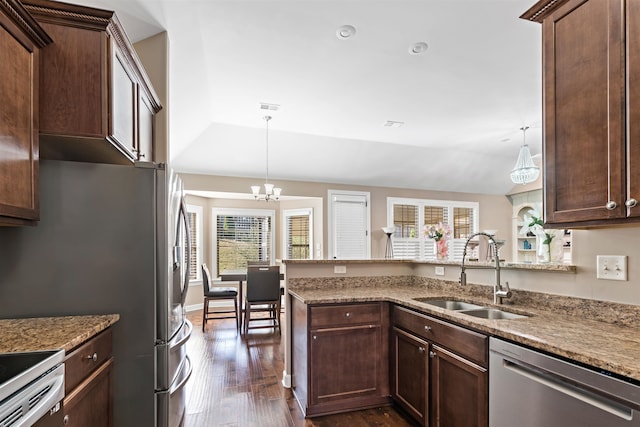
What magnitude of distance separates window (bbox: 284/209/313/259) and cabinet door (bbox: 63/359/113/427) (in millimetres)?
4955

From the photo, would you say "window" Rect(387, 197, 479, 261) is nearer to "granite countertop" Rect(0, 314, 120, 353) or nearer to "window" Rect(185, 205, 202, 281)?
"window" Rect(185, 205, 202, 281)

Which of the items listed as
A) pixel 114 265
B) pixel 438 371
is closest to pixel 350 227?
pixel 438 371

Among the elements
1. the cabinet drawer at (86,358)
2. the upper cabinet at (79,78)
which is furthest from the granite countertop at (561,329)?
the upper cabinet at (79,78)

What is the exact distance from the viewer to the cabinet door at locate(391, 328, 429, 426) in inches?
83.6

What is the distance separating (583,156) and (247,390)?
289cm

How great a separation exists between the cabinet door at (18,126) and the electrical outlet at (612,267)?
8.99ft

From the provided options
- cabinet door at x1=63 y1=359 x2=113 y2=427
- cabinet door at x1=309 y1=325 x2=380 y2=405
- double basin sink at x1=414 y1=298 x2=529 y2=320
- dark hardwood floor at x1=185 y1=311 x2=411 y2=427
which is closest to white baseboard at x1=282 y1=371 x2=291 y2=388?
dark hardwood floor at x1=185 y1=311 x2=411 y2=427

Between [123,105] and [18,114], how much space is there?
1.68 feet

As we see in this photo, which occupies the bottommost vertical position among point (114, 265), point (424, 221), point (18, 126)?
point (114, 265)

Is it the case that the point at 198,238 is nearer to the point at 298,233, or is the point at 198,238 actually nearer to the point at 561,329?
the point at 298,233

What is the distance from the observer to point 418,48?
2.75 m

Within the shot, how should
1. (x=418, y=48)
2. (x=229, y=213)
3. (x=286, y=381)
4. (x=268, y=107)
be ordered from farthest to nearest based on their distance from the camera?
(x=229, y=213) → (x=268, y=107) → (x=286, y=381) → (x=418, y=48)

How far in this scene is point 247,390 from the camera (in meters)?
2.88

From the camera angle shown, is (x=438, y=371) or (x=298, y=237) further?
(x=298, y=237)
